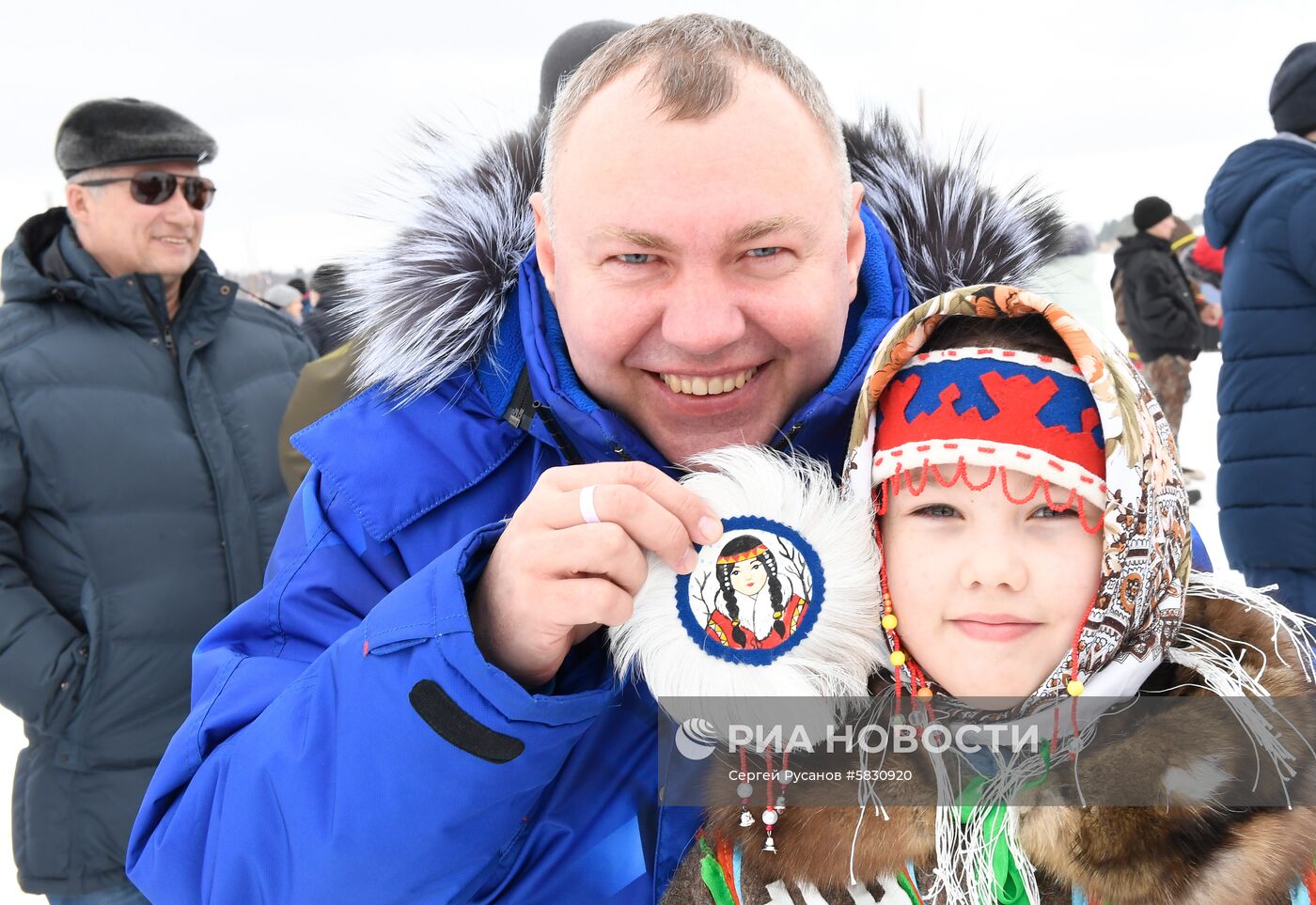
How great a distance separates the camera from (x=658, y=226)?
128cm

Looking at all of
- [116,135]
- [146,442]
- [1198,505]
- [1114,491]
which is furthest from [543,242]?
[1198,505]

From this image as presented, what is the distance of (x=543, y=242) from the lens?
1.51 m

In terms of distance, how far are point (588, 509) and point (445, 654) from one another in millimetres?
223

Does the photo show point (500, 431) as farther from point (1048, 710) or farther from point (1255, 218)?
point (1255, 218)

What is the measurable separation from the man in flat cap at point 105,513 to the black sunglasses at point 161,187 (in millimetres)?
21

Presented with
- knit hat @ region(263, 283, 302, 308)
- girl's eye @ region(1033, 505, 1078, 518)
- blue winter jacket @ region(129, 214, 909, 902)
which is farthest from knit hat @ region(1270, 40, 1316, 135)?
knit hat @ region(263, 283, 302, 308)

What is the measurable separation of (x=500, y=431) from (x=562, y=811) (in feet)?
1.68

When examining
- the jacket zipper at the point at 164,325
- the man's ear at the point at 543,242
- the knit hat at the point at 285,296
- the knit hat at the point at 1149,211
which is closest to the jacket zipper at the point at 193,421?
the jacket zipper at the point at 164,325

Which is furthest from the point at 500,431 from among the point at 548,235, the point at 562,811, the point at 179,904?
the point at 179,904

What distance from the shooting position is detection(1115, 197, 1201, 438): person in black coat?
6.34 metres

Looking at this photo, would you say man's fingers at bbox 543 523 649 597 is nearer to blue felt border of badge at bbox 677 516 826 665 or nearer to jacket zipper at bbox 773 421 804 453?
blue felt border of badge at bbox 677 516 826 665

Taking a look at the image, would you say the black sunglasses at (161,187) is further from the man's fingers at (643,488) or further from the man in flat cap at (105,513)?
the man's fingers at (643,488)

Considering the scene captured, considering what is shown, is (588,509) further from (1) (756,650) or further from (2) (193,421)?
(2) (193,421)

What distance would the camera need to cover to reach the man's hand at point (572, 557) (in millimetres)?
1117
